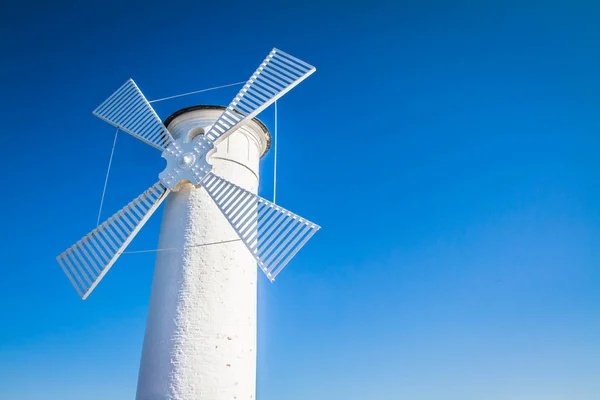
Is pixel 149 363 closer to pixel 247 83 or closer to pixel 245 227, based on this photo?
pixel 245 227

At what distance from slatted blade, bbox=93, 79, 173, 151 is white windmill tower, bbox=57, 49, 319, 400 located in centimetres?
3

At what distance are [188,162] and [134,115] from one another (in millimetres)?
1594

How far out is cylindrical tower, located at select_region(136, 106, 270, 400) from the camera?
5059mm

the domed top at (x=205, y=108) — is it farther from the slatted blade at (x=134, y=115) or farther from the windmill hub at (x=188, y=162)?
the windmill hub at (x=188, y=162)

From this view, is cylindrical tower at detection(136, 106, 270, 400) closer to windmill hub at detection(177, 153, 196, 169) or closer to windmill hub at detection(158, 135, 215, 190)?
windmill hub at detection(158, 135, 215, 190)

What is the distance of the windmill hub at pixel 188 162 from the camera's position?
593 cm

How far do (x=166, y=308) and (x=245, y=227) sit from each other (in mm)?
1365

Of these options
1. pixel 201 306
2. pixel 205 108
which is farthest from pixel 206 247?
pixel 205 108

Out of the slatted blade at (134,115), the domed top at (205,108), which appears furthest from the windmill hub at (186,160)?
the domed top at (205,108)

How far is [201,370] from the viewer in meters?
5.04

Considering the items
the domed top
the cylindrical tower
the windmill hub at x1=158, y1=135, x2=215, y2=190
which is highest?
the domed top

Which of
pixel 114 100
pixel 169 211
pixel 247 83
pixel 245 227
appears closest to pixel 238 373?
pixel 245 227

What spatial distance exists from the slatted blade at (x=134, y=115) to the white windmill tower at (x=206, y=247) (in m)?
0.03

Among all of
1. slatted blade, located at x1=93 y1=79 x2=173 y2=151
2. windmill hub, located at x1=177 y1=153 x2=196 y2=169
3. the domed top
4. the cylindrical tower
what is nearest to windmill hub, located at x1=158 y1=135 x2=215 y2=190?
windmill hub, located at x1=177 y1=153 x2=196 y2=169
